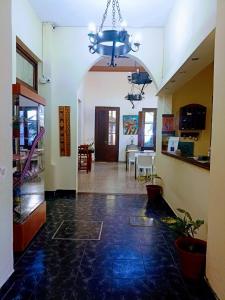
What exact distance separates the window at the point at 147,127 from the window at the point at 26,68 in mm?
7411

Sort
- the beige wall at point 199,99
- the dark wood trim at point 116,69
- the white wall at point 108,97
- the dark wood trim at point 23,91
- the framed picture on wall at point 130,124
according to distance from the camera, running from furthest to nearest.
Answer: the framed picture on wall at point 130,124 → the white wall at point 108,97 → the dark wood trim at point 116,69 → the beige wall at point 199,99 → the dark wood trim at point 23,91

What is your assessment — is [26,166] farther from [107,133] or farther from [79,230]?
[107,133]

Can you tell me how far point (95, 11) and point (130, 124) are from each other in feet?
25.2

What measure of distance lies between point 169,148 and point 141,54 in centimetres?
222

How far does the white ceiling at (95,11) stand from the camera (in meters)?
4.61

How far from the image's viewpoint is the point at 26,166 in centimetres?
311

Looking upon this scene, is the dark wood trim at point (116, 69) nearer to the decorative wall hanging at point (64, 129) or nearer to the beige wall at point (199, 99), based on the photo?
the beige wall at point (199, 99)

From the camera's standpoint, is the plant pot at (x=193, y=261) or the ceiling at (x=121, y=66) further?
the ceiling at (x=121, y=66)

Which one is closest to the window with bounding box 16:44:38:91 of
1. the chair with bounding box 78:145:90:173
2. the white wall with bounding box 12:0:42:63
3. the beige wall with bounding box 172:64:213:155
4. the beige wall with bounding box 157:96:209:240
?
the white wall with bounding box 12:0:42:63

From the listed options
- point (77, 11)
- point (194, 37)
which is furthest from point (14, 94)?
point (77, 11)

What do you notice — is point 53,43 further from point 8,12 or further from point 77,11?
point 8,12

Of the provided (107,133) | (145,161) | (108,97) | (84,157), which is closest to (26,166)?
(145,161)

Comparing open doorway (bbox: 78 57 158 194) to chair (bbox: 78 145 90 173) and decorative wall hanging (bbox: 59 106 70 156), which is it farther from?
decorative wall hanging (bbox: 59 106 70 156)

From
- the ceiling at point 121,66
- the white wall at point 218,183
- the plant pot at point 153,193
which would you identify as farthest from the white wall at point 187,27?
the ceiling at point 121,66
